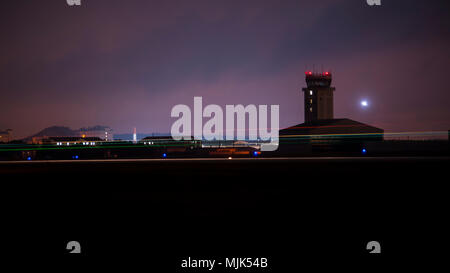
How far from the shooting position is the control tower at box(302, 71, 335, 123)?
62.2 meters

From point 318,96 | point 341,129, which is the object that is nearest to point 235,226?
point 341,129

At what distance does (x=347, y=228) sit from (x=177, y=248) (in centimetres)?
243

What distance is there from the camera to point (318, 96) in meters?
62.1

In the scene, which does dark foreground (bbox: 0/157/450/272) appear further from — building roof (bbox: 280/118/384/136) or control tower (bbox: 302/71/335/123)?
control tower (bbox: 302/71/335/123)

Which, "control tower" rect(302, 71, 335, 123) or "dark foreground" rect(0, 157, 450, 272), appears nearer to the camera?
"dark foreground" rect(0, 157, 450, 272)

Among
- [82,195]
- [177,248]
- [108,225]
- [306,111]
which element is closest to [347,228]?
[177,248]

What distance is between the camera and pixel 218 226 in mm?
4062

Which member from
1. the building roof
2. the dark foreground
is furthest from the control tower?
the dark foreground

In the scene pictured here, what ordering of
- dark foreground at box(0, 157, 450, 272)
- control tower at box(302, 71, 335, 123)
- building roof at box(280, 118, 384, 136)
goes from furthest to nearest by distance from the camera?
control tower at box(302, 71, 335, 123), building roof at box(280, 118, 384, 136), dark foreground at box(0, 157, 450, 272)

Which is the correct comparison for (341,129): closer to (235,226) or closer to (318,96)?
(318,96)

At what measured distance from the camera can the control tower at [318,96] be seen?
62156mm

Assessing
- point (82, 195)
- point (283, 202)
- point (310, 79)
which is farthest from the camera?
point (310, 79)
